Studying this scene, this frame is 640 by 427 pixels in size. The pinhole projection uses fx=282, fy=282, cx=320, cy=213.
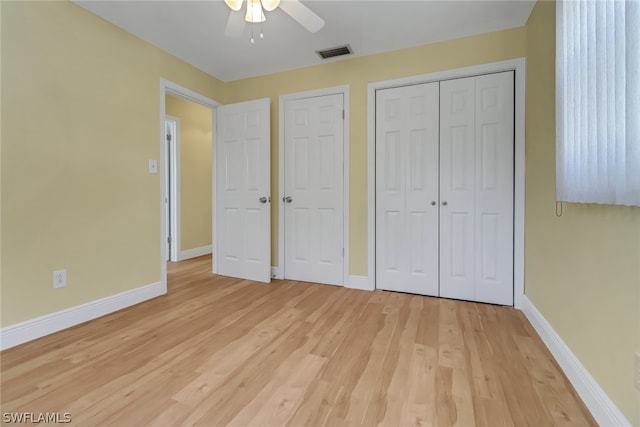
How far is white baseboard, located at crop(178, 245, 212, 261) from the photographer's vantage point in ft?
14.3

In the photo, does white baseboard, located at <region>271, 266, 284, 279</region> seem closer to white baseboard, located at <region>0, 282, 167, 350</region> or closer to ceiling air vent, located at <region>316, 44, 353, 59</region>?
white baseboard, located at <region>0, 282, 167, 350</region>

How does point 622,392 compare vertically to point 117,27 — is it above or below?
below

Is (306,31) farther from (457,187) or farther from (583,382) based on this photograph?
(583,382)

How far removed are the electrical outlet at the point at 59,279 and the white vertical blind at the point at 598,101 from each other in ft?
10.4

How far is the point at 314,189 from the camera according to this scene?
123 inches

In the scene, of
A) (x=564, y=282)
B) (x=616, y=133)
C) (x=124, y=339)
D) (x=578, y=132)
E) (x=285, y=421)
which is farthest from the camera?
(x=124, y=339)

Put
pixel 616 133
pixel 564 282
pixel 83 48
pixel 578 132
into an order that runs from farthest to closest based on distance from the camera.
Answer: pixel 83 48 < pixel 564 282 < pixel 578 132 < pixel 616 133

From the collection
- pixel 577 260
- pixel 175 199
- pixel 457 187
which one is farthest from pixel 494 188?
pixel 175 199

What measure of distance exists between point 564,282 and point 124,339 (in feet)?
8.96

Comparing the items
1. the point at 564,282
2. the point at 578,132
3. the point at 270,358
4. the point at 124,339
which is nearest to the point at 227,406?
the point at 270,358

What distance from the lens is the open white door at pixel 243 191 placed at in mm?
3196

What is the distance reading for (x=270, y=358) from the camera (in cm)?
165

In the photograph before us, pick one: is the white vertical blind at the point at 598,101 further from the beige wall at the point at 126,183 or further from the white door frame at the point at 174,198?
the white door frame at the point at 174,198

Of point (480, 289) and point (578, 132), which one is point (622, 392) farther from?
point (480, 289)
